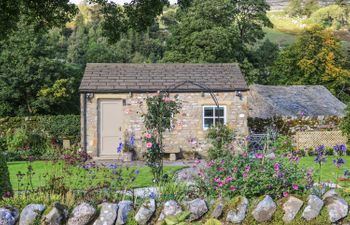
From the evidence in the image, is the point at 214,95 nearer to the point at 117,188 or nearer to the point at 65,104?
the point at 117,188

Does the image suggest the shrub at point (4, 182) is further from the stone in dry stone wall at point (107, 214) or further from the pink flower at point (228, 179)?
the pink flower at point (228, 179)

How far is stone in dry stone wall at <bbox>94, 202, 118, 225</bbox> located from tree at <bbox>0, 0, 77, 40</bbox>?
7.11 meters

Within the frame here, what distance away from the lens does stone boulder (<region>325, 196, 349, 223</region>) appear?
26.5 feet

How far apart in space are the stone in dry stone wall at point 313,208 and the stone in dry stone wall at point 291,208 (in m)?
0.13

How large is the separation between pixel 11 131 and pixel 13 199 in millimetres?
18478

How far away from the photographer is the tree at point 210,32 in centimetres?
3522

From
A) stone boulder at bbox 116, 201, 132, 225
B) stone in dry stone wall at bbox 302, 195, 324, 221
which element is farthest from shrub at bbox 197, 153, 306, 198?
stone boulder at bbox 116, 201, 132, 225

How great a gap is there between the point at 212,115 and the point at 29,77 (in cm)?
1603

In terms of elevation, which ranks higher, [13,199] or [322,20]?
[322,20]

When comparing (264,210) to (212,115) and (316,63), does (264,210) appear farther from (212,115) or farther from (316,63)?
(316,63)

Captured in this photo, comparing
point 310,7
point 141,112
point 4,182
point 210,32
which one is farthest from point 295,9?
point 4,182

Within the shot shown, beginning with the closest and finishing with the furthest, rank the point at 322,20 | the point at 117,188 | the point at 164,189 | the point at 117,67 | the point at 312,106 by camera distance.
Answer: the point at 164,189 < the point at 117,188 < the point at 117,67 < the point at 312,106 < the point at 322,20

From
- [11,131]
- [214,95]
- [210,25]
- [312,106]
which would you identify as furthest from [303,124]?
[11,131]

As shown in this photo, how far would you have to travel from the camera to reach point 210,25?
37219 millimetres
